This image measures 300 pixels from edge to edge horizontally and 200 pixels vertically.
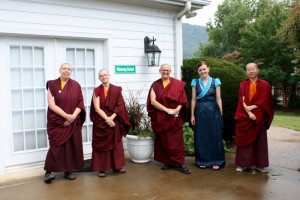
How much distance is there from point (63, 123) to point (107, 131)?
621mm

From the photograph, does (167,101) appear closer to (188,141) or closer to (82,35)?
(188,141)

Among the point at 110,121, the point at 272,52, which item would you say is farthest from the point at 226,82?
the point at 272,52

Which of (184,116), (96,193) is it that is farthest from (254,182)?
(96,193)

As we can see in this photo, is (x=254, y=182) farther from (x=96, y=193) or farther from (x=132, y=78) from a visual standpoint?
(x=132, y=78)

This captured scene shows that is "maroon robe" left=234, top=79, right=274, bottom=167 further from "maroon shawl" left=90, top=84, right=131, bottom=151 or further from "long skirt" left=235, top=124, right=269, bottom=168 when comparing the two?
"maroon shawl" left=90, top=84, right=131, bottom=151

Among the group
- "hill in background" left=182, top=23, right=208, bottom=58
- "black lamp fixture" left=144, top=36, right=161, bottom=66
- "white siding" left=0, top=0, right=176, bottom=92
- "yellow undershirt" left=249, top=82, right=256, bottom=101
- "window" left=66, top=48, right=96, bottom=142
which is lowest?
"yellow undershirt" left=249, top=82, right=256, bottom=101

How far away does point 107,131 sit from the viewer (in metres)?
4.73

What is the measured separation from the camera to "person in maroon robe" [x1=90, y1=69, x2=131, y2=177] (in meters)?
4.72

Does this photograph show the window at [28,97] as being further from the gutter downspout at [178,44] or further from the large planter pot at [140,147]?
the gutter downspout at [178,44]

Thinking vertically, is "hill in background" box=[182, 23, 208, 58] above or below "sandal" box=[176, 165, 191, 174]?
above

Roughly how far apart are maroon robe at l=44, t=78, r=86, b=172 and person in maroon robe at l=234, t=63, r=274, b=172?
7.66ft

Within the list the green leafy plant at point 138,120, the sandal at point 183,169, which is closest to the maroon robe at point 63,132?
the green leafy plant at point 138,120

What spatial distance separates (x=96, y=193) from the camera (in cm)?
413

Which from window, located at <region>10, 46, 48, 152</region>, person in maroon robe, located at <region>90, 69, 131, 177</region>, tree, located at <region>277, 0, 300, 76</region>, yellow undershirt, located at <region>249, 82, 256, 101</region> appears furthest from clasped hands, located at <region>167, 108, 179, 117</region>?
tree, located at <region>277, 0, 300, 76</region>
